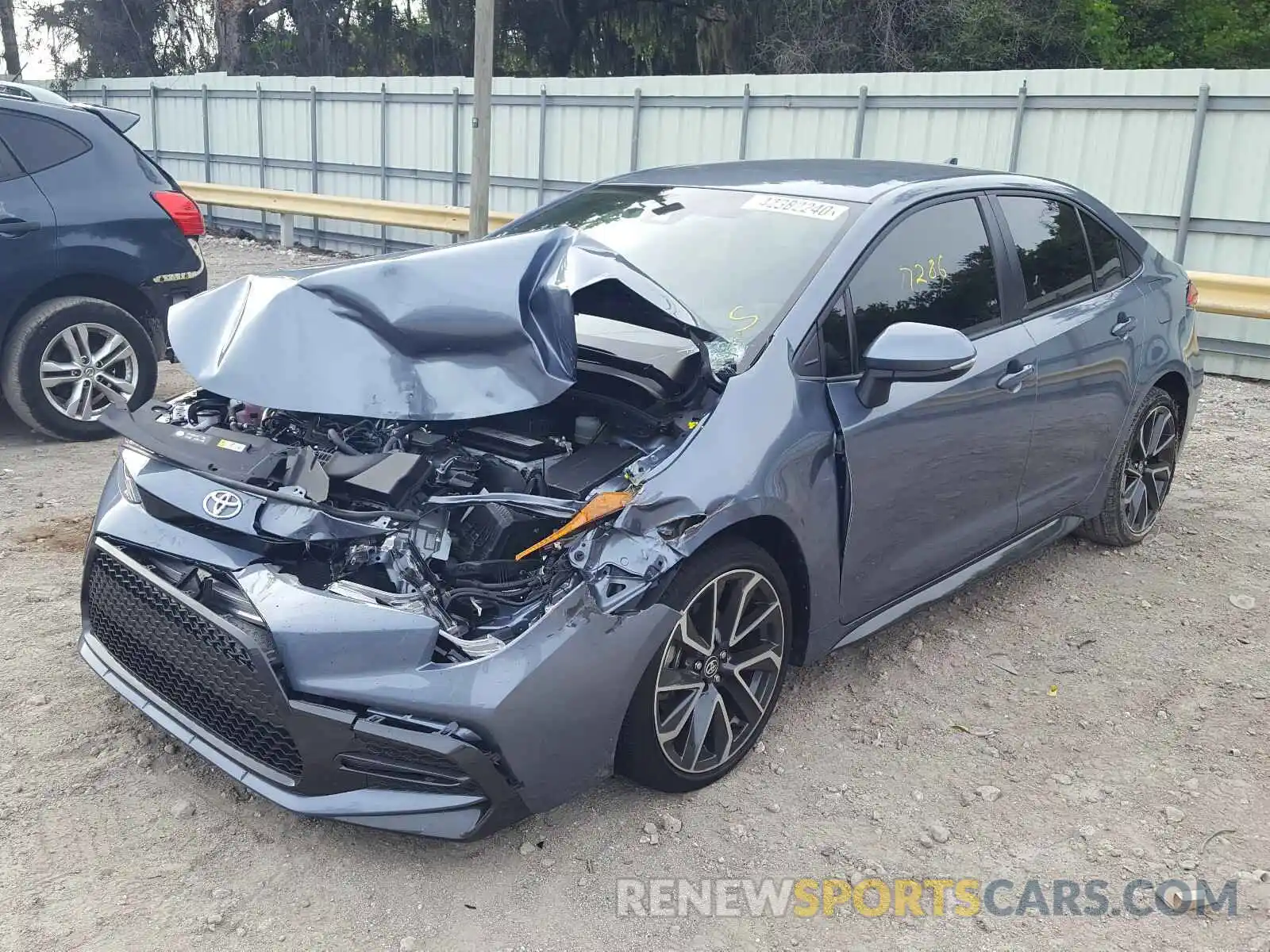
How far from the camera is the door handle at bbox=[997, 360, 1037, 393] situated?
390cm

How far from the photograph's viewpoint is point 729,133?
12039 millimetres

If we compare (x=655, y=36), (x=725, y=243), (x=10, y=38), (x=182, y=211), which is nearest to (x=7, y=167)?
(x=182, y=211)

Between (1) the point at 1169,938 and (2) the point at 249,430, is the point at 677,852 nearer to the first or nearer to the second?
(1) the point at 1169,938

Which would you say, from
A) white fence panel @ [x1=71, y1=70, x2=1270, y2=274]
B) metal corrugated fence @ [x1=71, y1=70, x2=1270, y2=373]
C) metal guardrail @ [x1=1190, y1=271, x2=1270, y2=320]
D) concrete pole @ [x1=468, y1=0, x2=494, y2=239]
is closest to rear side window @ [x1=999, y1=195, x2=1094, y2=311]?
metal guardrail @ [x1=1190, y1=271, x2=1270, y2=320]

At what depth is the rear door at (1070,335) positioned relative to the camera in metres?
4.17

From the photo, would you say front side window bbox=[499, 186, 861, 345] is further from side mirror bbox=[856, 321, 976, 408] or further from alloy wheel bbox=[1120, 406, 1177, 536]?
alloy wheel bbox=[1120, 406, 1177, 536]

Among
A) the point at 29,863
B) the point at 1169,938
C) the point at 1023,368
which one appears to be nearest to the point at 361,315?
the point at 29,863

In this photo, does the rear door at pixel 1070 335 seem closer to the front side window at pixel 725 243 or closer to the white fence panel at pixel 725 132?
the front side window at pixel 725 243

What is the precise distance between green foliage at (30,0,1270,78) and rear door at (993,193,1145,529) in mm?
13716

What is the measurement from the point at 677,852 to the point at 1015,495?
1960 millimetres

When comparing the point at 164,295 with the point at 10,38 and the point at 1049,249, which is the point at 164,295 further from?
the point at 10,38

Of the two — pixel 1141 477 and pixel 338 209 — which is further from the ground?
pixel 338 209

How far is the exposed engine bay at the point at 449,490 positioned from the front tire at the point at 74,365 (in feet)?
10.2

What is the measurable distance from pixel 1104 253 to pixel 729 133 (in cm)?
791
